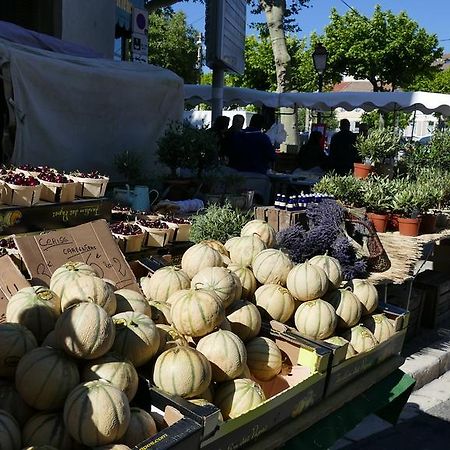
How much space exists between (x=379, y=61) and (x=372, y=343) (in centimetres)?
2937

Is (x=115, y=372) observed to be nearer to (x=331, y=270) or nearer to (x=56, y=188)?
(x=331, y=270)

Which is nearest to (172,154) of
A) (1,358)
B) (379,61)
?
(1,358)

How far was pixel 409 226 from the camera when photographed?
235 inches

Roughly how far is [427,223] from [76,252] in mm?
4074

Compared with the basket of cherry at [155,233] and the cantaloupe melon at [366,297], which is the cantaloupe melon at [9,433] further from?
the basket of cherry at [155,233]

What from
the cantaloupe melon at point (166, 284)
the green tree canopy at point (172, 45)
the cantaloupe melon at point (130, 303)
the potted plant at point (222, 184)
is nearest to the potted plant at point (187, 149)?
the potted plant at point (222, 184)

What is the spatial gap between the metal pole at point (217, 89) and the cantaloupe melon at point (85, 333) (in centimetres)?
906

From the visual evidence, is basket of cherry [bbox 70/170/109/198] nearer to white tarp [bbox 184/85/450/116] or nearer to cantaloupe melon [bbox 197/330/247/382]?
cantaloupe melon [bbox 197/330/247/382]

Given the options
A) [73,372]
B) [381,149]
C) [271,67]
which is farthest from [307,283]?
[271,67]

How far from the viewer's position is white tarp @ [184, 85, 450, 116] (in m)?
12.4

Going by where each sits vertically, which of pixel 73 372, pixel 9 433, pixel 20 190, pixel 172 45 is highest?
pixel 172 45

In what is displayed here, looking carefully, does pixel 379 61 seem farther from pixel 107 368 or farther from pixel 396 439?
pixel 107 368

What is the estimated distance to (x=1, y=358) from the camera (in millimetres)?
2256

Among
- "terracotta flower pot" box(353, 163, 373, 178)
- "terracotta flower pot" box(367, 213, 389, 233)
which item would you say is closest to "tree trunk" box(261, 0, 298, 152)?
"terracotta flower pot" box(353, 163, 373, 178)
